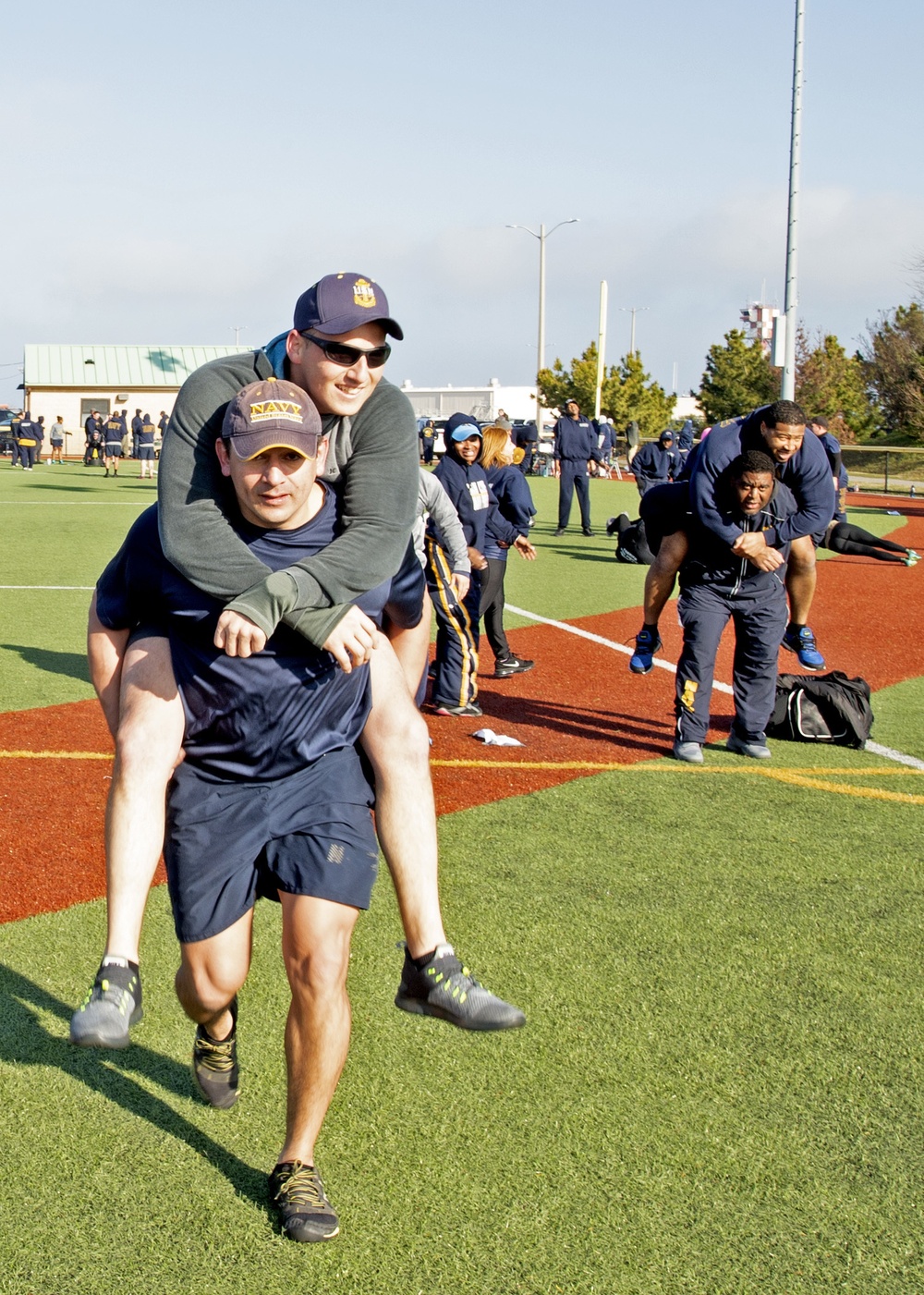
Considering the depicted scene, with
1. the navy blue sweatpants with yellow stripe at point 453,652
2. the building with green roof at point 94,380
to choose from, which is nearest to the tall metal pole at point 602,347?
the building with green roof at point 94,380

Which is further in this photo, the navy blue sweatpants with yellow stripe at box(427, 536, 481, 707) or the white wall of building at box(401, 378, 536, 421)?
the white wall of building at box(401, 378, 536, 421)

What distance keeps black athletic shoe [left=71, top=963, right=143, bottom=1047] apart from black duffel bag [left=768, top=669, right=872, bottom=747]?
634 centimetres

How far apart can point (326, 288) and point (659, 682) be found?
7511 millimetres

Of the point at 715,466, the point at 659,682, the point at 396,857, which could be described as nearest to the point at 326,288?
the point at 396,857

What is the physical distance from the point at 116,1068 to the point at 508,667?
7.00 metres

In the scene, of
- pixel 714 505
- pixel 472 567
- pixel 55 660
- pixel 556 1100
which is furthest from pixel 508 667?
pixel 556 1100

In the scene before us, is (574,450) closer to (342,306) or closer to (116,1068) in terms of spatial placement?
(116,1068)

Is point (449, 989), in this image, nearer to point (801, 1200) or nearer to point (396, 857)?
point (396, 857)

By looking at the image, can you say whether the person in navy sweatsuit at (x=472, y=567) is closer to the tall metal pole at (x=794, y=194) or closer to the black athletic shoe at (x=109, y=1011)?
the black athletic shoe at (x=109, y=1011)

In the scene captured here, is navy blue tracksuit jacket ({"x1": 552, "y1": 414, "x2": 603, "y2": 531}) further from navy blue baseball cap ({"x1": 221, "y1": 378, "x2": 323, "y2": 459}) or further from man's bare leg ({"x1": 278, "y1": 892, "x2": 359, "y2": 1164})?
man's bare leg ({"x1": 278, "y1": 892, "x2": 359, "y2": 1164})

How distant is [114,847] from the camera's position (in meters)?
3.21

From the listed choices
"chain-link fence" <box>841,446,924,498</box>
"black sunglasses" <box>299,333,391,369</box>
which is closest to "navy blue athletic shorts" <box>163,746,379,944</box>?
"black sunglasses" <box>299,333,391,369</box>

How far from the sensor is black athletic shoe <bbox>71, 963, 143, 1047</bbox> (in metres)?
2.95

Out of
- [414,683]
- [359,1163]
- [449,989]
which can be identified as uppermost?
[414,683]
